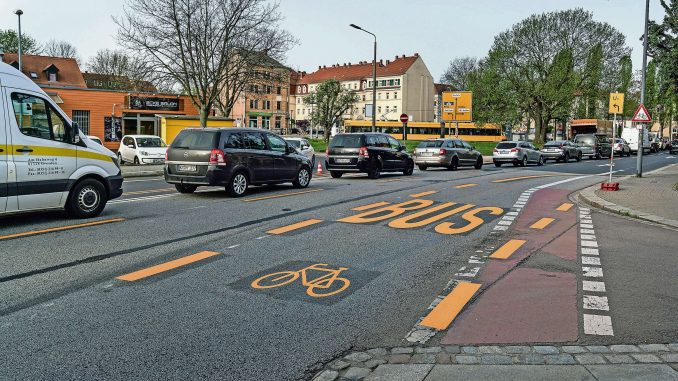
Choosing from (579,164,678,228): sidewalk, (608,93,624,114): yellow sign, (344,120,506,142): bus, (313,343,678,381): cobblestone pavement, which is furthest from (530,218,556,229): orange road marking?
A: (344,120,506,142): bus

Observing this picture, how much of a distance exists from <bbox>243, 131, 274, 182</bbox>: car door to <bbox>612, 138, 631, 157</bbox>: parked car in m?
44.3

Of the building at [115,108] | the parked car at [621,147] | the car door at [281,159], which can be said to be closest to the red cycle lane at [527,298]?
the car door at [281,159]

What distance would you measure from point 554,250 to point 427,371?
4.95 meters

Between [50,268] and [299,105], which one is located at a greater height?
[299,105]

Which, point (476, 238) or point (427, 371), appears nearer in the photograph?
point (427, 371)

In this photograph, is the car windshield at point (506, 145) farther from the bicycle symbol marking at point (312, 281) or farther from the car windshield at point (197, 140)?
the bicycle symbol marking at point (312, 281)

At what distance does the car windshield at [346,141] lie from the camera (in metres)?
21.6

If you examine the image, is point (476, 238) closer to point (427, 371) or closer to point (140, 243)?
point (140, 243)

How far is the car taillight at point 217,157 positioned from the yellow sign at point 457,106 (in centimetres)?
4630

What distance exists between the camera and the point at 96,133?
41219 mm

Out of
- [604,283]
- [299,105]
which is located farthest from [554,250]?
[299,105]

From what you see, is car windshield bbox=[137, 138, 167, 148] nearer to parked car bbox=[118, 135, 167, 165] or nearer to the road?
parked car bbox=[118, 135, 167, 165]

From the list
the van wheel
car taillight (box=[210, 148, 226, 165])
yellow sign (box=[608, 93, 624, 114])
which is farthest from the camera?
yellow sign (box=[608, 93, 624, 114])

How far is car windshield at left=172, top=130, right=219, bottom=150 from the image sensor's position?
14.2m
